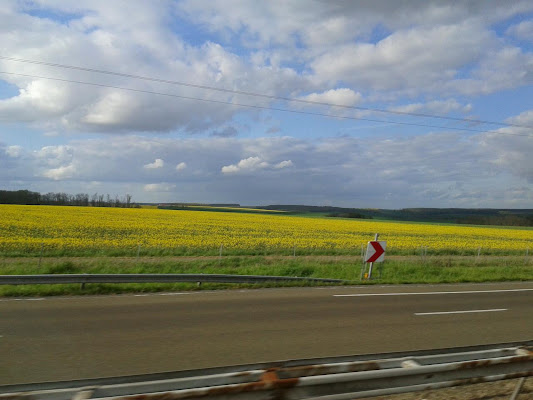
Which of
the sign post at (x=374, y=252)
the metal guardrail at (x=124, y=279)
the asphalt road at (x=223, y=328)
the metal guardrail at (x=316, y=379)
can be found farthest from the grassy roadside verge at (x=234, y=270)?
the metal guardrail at (x=316, y=379)

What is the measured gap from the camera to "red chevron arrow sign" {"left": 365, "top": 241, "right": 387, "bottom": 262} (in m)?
16.8

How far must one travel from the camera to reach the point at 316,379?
3.08 m

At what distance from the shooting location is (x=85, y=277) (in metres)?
12.1

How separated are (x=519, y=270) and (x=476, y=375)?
21007 mm

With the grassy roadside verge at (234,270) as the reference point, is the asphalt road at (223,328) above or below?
above

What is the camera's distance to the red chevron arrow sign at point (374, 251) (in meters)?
16.8

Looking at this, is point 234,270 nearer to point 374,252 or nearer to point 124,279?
point 374,252

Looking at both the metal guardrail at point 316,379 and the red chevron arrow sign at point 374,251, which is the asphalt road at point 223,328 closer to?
the metal guardrail at point 316,379

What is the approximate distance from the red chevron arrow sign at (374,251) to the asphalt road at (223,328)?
3.77 meters

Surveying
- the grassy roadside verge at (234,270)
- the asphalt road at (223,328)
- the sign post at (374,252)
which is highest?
the sign post at (374,252)

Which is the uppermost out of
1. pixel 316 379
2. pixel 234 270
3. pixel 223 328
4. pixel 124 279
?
pixel 316 379

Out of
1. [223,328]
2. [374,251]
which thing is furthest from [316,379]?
[374,251]

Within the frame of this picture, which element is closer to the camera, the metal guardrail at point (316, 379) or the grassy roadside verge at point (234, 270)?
the metal guardrail at point (316, 379)

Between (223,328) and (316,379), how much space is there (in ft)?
17.5
